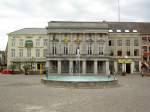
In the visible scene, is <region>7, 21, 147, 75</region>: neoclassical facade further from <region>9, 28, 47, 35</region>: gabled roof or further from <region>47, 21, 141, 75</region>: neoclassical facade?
<region>9, 28, 47, 35</region>: gabled roof

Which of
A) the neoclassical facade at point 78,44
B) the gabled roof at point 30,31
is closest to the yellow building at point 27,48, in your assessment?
the gabled roof at point 30,31

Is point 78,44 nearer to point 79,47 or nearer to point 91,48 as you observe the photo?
point 79,47

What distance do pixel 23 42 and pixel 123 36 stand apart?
28467mm

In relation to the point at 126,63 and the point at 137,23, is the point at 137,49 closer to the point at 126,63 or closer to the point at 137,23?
the point at 126,63

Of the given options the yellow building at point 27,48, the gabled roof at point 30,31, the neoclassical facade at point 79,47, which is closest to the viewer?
the neoclassical facade at point 79,47

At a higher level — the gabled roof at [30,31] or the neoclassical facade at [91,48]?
the gabled roof at [30,31]

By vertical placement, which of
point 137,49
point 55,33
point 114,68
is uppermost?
point 55,33

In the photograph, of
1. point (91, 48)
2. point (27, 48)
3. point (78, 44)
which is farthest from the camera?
point (27, 48)

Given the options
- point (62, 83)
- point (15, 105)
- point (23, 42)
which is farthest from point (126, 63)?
point (15, 105)

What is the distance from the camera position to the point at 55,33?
2488 inches

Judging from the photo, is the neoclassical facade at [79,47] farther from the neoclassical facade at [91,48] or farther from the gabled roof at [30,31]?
the gabled roof at [30,31]

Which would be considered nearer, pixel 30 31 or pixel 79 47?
pixel 79 47

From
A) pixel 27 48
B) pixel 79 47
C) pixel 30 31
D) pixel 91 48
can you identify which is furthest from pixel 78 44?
pixel 30 31

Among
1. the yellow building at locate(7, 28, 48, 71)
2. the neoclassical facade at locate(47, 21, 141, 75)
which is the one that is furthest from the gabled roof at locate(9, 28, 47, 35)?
the neoclassical facade at locate(47, 21, 141, 75)
